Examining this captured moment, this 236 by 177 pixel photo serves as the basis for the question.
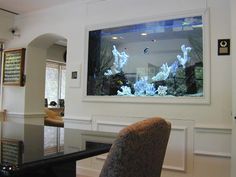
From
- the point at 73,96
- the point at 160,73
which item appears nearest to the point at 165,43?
the point at 160,73

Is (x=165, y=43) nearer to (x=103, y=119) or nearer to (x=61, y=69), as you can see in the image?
(x=103, y=119)

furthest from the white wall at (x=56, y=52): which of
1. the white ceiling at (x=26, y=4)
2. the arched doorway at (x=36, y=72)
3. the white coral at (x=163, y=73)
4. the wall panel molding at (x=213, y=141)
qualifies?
the wall panel molding at (x=213, y=141)

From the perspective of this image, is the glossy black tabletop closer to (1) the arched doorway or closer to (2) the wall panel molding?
(2) the wall panel molding

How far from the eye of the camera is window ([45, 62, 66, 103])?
7.43 m

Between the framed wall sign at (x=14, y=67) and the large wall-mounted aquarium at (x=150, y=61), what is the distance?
1.45 m

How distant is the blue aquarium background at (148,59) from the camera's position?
3000mm

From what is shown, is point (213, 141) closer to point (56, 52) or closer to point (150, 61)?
point (150, 61)

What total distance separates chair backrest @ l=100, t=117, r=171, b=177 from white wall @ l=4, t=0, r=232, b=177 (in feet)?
7.15

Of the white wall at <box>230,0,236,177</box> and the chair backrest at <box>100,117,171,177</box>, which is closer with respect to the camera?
the chair backrest at <box>100,117,171,177</box>

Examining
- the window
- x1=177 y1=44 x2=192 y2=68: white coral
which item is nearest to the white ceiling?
x1=177 y1=44 x2=192 y2=68: white coral

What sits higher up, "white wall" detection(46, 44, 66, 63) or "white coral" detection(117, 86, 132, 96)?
"white wall" detection(46, 44, 66, 63)

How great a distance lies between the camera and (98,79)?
3.68 metres

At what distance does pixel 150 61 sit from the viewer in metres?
3.32

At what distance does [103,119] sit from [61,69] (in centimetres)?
466
